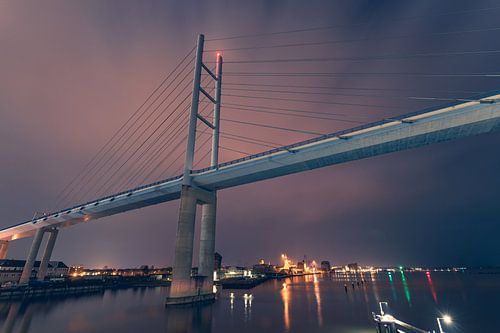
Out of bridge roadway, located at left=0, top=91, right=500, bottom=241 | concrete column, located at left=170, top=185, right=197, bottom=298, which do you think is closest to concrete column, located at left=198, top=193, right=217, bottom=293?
concrete column, located at left=170, top=185, right=197, bottom=298

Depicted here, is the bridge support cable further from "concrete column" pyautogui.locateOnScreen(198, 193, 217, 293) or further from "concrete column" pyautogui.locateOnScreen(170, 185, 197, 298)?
"concrete column" pyautogui.locateOnScreen(198, 193, 217, 293)

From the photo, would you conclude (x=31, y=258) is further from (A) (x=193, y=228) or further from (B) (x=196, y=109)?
(B) (x=196, y=109)

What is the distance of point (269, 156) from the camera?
34.3m

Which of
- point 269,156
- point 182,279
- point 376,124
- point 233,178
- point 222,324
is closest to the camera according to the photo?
point 222,324

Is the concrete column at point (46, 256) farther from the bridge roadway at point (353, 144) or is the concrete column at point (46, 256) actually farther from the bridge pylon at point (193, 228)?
the bridge pylon at point (193, 228)

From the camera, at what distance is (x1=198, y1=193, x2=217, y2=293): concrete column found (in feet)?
116

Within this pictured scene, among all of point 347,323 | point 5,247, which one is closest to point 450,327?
point 347,323

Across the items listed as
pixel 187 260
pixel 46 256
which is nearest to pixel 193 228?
pixel 187 260

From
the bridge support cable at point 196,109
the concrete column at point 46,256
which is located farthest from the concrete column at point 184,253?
the concrete column at point 46,256

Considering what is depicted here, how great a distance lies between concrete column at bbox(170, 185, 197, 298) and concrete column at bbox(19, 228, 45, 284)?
53.1m

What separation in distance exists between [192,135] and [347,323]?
2976 cm

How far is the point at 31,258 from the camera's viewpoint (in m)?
60.9

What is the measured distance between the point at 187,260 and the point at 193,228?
4.05m

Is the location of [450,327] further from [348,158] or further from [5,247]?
[5,247]
